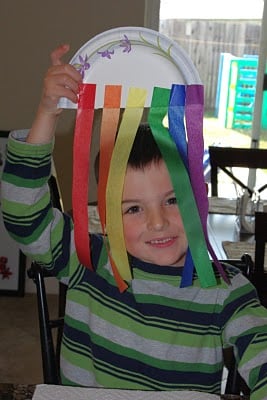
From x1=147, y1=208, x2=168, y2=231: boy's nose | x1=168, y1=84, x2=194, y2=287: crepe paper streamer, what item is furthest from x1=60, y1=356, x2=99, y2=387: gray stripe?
x1=168, y1=84, x2=194, y2=287: crepe paper streamer

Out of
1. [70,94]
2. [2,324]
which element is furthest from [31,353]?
[70,94]

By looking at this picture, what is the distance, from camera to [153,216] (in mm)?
1110

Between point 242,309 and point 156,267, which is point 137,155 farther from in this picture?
point 242,309

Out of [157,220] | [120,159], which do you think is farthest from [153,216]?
[120,159]

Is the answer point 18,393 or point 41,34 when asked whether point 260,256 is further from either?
point 41,34

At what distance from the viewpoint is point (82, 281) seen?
120cm

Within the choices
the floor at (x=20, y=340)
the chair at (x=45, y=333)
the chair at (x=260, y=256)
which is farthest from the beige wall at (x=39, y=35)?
the chair at (x=45, y=333)

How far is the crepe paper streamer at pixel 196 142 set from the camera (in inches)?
40.3

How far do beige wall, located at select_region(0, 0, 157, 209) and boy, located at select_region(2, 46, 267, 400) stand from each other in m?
2.38

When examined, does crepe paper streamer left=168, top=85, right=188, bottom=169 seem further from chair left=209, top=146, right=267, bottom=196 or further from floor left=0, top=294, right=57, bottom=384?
chair left=209, top=146, right=267, bottom=196

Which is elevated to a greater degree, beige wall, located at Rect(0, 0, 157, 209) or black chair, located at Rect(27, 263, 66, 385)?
beige wall, located at Rect(0, 0, 157, 209)

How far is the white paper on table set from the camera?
3.32ft

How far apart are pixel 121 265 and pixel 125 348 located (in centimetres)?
14

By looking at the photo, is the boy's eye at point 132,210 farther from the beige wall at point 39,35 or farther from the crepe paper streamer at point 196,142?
the beige wall at point 39,35
